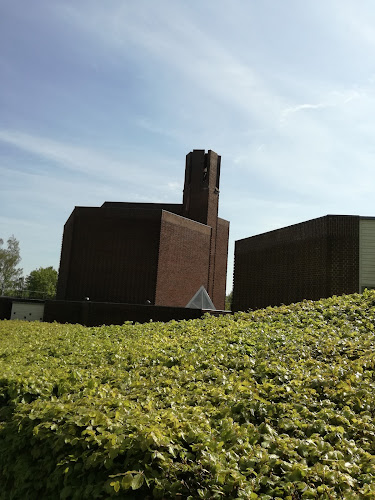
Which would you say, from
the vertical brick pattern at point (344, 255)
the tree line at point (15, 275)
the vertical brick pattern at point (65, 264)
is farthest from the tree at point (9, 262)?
the vertical brick pattern at point (344, 255)

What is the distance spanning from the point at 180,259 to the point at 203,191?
6907 millimetres

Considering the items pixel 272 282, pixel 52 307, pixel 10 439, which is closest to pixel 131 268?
pixel 52 307

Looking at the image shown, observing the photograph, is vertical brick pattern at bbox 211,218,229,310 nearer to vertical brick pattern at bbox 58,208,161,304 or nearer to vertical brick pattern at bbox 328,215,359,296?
vertical brick pattern at bbox 58,208,161,304

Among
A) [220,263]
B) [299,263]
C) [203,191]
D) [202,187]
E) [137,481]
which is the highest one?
[202,187]

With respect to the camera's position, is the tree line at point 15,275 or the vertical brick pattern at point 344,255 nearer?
the vertical brick pattern at point 344,255

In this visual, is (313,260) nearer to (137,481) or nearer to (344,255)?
(344,255)

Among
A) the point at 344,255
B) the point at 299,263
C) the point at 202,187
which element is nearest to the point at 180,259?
the point at 202,187

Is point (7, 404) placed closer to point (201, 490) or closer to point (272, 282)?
point (201, 490)

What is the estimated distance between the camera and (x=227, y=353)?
6.31 meters

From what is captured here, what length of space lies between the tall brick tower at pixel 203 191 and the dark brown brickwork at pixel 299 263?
8.32 meters

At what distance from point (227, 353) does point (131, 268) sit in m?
21.7

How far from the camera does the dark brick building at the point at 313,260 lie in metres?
19.1

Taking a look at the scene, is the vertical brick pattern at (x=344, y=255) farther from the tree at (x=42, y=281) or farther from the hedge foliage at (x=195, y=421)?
the tree at (x=42, y=281)

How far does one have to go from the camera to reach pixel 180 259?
29656mm
